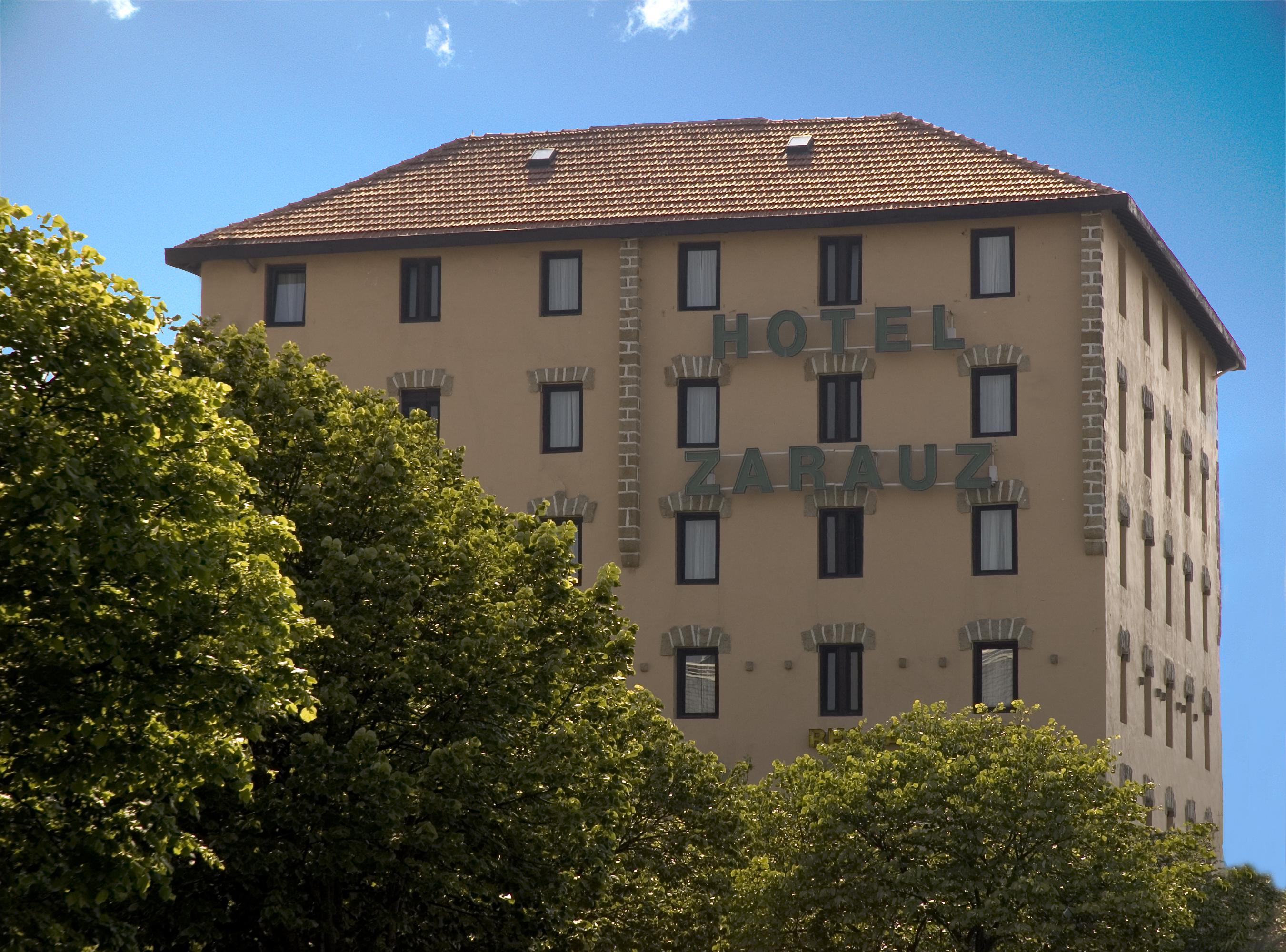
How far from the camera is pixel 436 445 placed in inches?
1249

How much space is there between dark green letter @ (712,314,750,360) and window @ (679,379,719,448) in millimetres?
886

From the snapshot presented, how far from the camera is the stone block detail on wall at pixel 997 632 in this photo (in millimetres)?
51344

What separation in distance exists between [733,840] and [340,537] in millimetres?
11049

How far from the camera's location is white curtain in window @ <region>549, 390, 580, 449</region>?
55094 mm

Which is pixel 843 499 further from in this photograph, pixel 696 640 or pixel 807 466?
pixel 696 640

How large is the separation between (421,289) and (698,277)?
7.73 metres

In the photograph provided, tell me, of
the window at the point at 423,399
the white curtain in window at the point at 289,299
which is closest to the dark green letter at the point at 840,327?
the window at the point at 423,399

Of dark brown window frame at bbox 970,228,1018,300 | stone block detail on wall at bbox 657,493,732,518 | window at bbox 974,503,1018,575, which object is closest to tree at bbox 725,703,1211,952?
window at bbox 974,503,1018,575

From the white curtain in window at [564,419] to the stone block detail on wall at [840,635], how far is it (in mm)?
8072

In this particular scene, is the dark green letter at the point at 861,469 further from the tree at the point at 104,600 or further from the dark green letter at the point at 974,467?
the tree at the point at 104,600

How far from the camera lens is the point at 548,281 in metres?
56.3

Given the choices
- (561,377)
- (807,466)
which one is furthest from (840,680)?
(561,377)

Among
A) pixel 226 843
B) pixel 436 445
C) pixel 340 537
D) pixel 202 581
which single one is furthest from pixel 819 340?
pixel 202 581

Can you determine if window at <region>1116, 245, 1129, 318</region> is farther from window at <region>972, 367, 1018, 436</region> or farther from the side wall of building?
window at <region>972, 367, 1018, 436</region>
